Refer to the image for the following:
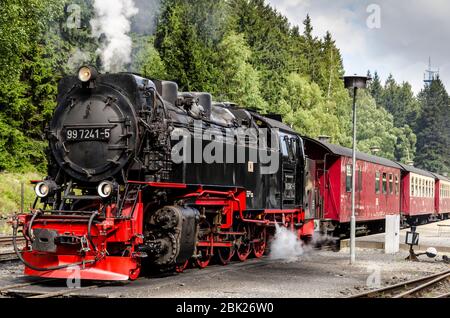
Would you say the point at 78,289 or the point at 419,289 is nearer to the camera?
the point at 78,289

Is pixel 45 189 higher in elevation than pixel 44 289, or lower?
higher

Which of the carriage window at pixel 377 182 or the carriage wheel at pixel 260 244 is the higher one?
the carriage window at pixel 377 182

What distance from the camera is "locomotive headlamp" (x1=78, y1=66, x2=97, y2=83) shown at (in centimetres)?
1124

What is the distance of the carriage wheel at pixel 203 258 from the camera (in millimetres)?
13234

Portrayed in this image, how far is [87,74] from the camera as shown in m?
11.3

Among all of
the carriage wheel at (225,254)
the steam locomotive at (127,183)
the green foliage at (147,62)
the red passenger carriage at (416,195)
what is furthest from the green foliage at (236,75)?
the steam locomotive at (127,183)

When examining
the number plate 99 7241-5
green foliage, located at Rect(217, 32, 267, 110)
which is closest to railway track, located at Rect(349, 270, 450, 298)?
the number plate 99 7241-5

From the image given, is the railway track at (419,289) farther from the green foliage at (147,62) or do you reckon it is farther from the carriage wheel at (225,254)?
the green foliage at (147,62)

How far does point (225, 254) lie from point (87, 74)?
533 cm

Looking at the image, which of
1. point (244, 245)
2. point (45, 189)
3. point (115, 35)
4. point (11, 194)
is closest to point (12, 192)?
point (11, 194)

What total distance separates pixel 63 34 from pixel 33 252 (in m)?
26.7

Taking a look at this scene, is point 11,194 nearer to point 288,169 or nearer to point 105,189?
point 288,169

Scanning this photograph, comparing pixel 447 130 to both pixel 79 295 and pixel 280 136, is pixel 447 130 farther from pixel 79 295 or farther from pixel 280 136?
pixel 79 295

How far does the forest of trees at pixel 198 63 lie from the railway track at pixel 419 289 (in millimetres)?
10492
